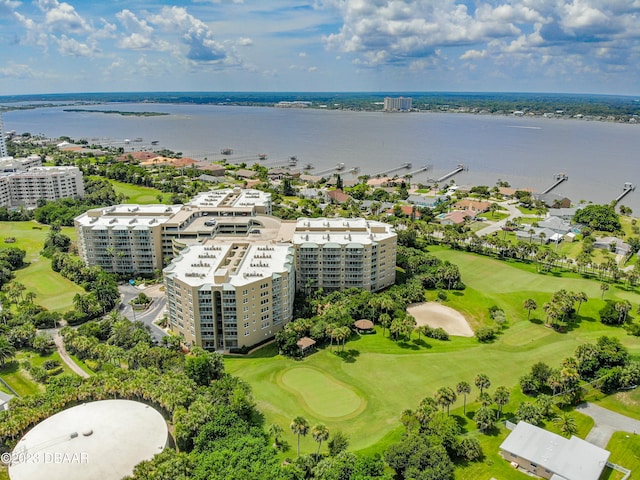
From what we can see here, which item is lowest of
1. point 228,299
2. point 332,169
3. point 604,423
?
point 604,423

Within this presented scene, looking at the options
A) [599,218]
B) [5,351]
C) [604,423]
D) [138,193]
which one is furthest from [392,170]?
[5,351]

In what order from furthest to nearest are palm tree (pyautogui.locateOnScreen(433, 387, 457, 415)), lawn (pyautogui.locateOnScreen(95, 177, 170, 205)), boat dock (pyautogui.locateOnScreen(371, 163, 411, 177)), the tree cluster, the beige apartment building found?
boat dock (pyautogui.locateOnScreen(371, 163, 411, 177))
lawn (pyautogui.locateOnScreen(95, 177, 170, 205))
the tree cluster
the beige apartment building
palm tree (pyautogui.locateOnScreen(433, 387, 457, 415))

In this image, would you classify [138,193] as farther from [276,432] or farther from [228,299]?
[276,432]

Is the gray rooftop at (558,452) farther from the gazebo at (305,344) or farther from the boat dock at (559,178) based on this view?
the boat dock at (559,178)

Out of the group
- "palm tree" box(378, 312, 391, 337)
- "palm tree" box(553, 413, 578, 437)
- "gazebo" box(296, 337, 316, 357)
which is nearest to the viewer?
"palm tree" box(553, 413, 578, 437)

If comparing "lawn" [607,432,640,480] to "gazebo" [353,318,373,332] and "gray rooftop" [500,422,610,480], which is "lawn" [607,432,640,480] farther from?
"gazebo" [353,318,373,332]

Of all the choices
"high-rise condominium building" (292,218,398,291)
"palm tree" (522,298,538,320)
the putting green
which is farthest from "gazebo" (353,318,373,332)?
"palm tree" (522,298,538,320)
